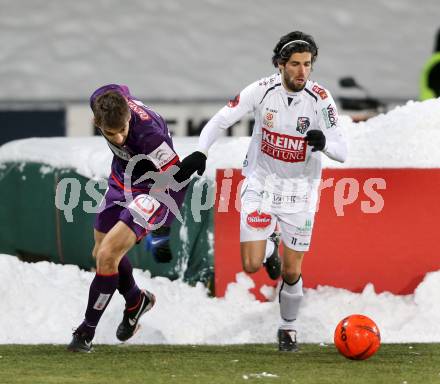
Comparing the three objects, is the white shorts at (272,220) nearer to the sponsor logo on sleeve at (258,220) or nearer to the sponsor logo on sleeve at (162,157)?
the sponsor logo on sleeve at (258,220)

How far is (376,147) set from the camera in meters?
9.77

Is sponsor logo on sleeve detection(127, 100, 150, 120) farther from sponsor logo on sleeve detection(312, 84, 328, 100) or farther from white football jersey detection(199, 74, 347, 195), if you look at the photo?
sponsor logo on sleeve detection(312, 84, 328, 100)

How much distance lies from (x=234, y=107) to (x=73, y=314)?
2.21 metres

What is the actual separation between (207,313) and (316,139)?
2.22m

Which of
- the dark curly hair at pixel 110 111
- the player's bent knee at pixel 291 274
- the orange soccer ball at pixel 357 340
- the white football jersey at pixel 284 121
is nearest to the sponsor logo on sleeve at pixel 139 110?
the dark curly hair at pixel 110 111

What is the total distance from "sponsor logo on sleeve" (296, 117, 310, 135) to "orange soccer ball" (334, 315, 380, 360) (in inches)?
52.8

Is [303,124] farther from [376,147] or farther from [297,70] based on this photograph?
[376,147]

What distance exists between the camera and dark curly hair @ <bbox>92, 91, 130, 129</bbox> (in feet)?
23.3

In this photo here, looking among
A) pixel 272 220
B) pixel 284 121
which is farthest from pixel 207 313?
pixel 284 121

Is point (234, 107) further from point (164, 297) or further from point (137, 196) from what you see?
point (164, 297)

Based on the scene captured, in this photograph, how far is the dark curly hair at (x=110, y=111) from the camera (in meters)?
7.11

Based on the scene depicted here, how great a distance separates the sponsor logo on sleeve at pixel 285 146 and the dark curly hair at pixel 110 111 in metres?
1.21

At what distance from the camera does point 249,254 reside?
809 cm

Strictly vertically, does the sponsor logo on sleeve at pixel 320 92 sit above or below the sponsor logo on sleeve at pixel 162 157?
above
